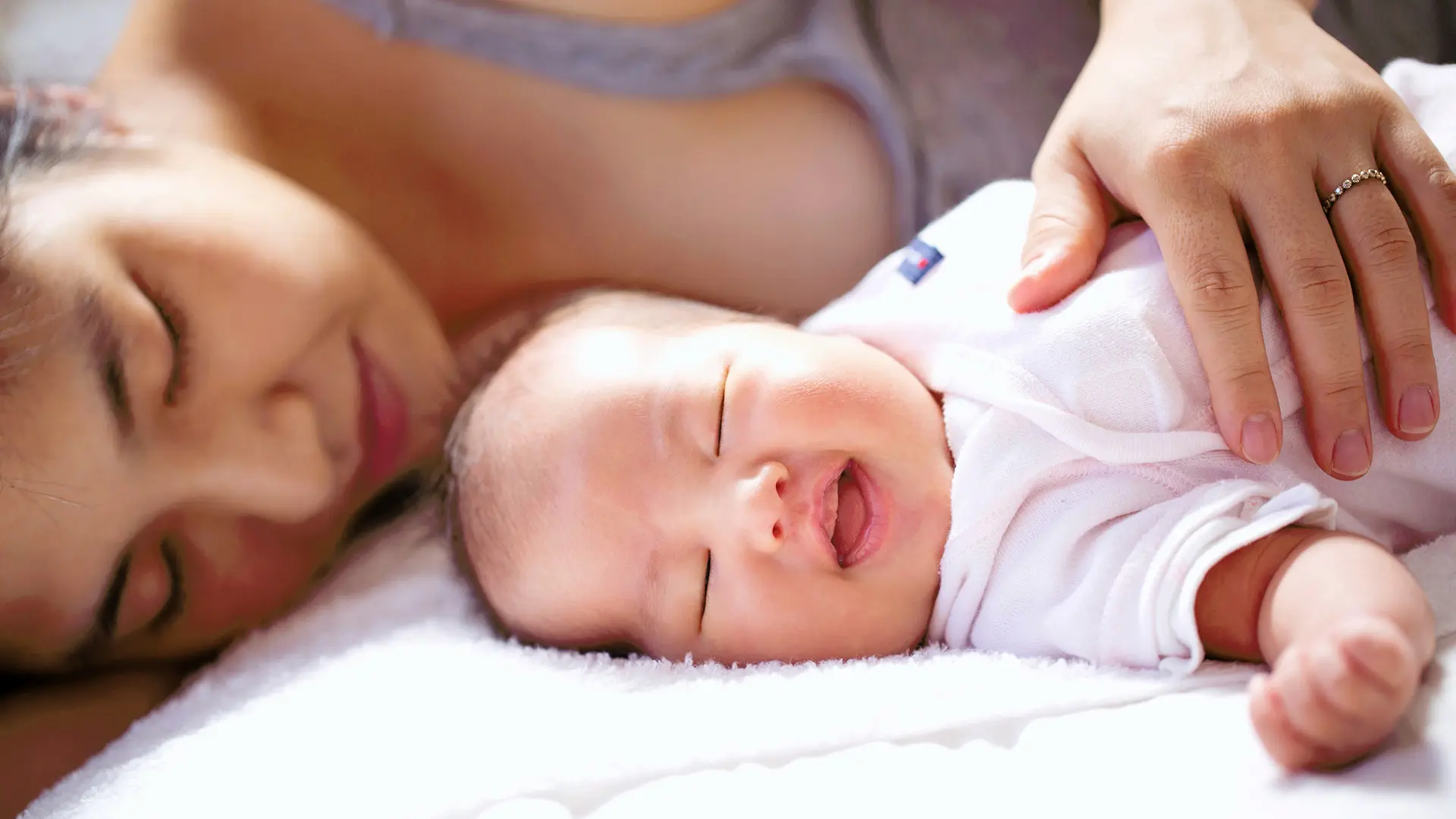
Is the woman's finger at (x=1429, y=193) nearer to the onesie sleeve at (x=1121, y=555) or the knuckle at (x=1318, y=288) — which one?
the knuckle at (x=1318, y=288)

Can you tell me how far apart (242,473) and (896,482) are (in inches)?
25.2

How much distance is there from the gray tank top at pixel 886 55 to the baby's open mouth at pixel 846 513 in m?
0.53

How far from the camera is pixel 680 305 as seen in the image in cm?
117

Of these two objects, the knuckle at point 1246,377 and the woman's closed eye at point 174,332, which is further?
the woman's closed eye at point 174,332

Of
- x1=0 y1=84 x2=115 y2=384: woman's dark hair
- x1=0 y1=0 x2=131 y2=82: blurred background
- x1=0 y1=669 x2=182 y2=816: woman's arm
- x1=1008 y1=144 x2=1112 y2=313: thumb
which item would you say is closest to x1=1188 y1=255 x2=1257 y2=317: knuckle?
x1=1008 y1=144 x2=1112 y2=313: thumb

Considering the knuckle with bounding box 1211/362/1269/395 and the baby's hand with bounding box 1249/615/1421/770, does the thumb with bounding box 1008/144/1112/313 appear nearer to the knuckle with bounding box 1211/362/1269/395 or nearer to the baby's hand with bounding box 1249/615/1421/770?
the knuckle with bounding box 1211/362/1269/395

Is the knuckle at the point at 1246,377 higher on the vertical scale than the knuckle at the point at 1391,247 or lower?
lower

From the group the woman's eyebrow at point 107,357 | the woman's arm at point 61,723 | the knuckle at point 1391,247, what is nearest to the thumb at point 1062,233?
the knuckle at point 1391,247

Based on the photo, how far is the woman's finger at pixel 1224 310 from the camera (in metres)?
0.75

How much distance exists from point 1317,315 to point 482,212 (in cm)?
107

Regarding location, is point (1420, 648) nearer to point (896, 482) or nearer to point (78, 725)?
point (896, 482)

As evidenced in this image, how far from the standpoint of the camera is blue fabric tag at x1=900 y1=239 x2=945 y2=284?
1065mm

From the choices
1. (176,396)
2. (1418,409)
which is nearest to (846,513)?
(1418,409)

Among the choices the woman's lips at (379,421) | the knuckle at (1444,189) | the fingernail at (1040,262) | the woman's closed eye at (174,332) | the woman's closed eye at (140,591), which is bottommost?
the woman's closed eye at (140,591)
